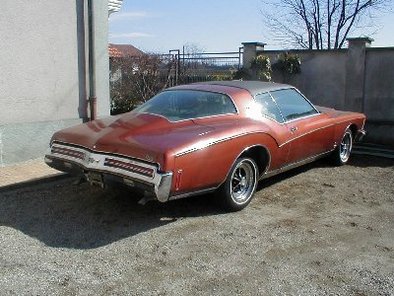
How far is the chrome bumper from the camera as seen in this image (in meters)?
4.34

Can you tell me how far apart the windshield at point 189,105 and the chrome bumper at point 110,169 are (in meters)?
0.95

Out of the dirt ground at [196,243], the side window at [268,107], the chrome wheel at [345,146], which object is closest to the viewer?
the dirt ground at [196,243]

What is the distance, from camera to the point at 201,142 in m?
4.71

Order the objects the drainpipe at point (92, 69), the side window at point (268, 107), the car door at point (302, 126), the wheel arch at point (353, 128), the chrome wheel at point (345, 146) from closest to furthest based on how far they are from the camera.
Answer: the side window at point (268, 107) → the car door at point (302, 126) → the chrome wheel at point (345, 146) → the wheel arch at point (353, 128) → the drainpipe at point (92, 69)

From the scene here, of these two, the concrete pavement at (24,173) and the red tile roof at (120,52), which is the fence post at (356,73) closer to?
the red tile roof at (120,52)

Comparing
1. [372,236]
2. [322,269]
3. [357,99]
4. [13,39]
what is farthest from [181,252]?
[357,99]

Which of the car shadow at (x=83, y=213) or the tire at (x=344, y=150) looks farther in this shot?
the tire at (x=344, y=150)

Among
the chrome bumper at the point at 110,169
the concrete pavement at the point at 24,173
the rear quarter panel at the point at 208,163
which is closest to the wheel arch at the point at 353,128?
the rear quarter panel at the point at 208,163

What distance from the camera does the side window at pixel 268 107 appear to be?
19.5 ft

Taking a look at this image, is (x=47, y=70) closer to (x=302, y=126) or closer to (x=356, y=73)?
(x=302, y=126)

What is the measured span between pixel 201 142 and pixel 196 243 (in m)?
0.97

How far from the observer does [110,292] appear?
3.45 m

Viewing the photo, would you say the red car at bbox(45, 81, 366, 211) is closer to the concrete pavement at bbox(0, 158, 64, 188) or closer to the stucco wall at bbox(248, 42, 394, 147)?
the concrete pavement at bbox(0, 158, 64, 188)

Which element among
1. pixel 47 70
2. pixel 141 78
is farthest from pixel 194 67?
pixel 47 70
